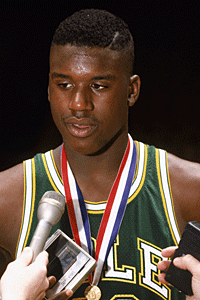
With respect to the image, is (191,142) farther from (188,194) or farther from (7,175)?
(7,175)

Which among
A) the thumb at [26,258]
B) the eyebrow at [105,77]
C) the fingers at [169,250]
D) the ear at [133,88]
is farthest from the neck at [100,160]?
the thumb at [26,258]

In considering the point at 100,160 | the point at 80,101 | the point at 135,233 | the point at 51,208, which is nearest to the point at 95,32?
the point at 80,101

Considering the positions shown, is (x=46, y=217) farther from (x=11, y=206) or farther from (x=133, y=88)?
(x=133, y=88)

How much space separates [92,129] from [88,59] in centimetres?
19

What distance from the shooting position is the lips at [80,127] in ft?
3.48

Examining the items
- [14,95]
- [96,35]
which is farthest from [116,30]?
[14,95]

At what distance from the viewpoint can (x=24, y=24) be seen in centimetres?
168

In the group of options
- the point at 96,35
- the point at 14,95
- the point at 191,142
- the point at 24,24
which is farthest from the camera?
the point at 191,142

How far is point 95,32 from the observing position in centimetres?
105

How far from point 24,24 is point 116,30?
28.8 inches

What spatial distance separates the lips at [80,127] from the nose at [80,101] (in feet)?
0.13

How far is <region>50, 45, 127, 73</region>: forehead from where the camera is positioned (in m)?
1.03

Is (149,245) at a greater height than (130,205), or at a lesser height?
lesser

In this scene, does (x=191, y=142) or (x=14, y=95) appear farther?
(x=191, y=142)
